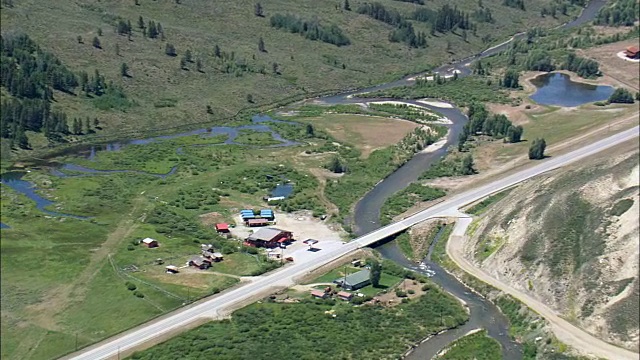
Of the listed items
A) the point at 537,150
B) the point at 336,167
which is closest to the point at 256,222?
the point at 336,167

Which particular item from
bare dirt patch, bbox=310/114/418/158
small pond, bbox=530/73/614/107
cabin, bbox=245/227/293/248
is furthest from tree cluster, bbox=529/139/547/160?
cabin, bbox=245/227/293/248

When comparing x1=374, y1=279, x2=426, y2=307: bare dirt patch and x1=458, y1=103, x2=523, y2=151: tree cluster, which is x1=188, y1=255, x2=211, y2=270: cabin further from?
x1=458, y1=103, x2=523, y2=151: tree cluster

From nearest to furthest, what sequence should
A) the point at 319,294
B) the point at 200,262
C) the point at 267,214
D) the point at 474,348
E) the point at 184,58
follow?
the point at 474,348 < the point at 319,294 < the point at 200,262 < the point at 267,214 < the point at 184,58

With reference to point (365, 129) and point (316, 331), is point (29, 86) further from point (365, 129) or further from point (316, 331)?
point (316, 331)

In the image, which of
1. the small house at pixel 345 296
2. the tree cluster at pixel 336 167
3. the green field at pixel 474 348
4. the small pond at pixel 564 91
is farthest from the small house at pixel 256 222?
the small pond at pixel 564 91

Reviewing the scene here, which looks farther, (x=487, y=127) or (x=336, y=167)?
(x=487, y=127)

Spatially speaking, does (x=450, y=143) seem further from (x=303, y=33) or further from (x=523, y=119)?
(x=303, y=33)

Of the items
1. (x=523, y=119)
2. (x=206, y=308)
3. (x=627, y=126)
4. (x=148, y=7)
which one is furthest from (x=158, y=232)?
(x=148, y=7)
